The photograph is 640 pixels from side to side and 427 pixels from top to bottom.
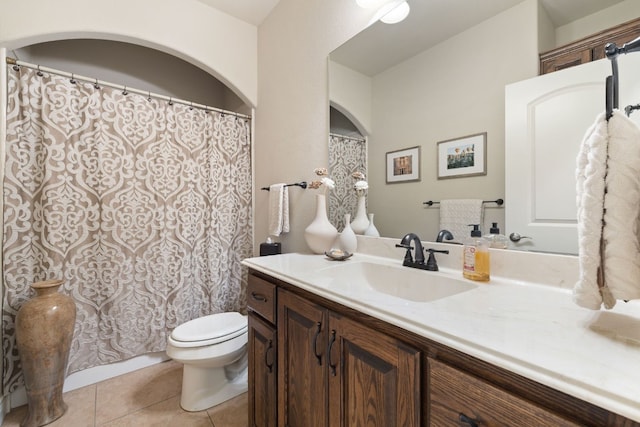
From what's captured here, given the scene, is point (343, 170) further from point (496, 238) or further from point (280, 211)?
point (496, 238)

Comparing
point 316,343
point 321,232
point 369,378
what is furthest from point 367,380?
point 321,232

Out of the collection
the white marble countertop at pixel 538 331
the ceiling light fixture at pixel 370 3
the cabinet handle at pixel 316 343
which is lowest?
the cabinet handle at pixel 316 343

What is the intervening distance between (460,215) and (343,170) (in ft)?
2.24

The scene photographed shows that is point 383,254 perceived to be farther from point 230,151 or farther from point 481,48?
point 230,151

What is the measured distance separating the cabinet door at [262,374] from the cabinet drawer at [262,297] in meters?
0.04

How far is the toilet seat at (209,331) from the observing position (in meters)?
1.48

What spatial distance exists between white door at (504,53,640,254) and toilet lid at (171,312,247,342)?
1.47 metres

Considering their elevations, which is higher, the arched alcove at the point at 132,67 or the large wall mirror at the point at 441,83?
the arched alcove at the point at 132,67

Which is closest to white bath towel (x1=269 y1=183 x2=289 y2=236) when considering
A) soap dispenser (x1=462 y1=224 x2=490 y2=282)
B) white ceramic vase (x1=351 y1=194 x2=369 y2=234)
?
white ceramic vase (x1=351 y1=194 x2=369 y2=234)

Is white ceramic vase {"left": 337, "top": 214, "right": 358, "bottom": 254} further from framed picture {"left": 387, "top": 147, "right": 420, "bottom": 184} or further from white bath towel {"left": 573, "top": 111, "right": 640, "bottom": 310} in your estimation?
white bath towel {"left": 573, "top": 111, "right": 640, "bottom": 310}

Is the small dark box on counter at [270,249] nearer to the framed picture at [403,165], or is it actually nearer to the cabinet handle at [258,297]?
the cabinet handle at [258,297]

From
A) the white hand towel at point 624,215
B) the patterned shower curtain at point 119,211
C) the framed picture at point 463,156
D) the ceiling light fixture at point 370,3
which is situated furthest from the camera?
the patterned shower curtain at point 119,211

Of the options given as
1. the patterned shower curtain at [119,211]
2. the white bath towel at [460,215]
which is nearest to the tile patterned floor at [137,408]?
the patterned shower curtain at [119,211]

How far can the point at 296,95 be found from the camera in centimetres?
186
